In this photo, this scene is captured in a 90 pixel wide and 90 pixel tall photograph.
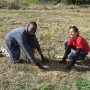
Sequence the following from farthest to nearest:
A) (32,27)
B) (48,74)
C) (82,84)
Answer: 1. (48,74)
2. (32,27)
3. (82,84)

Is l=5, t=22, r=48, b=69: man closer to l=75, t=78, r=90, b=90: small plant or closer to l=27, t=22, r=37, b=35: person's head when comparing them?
l=27, t=22, r=37, b=35: person's head

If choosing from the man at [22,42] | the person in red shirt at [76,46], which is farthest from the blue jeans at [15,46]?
the person in red shirt at [76,46]

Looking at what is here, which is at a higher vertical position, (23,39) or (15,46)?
(23,39)

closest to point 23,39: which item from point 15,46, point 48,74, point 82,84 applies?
point 15,46

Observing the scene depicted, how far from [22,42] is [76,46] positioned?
1271 mm

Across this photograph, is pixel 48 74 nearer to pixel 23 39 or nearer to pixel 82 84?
pixel 82 84

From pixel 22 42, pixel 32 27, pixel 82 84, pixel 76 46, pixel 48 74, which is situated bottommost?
pixel 82 84

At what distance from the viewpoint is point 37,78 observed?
21.6ft

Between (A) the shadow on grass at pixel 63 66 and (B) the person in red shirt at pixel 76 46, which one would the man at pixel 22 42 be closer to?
(A) the shadow on grass at pixel 63 66

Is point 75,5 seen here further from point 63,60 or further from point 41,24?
point 63,60

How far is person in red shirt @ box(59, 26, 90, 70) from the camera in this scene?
696 centimetres

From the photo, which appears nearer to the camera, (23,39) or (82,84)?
(82,84)

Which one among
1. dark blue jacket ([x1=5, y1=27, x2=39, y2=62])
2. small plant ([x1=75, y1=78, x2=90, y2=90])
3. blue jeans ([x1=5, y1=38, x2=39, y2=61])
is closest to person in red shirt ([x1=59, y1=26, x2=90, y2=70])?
small plant ([x1=75, y1=78, x2=90, y2=90])

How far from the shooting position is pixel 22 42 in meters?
6.61
